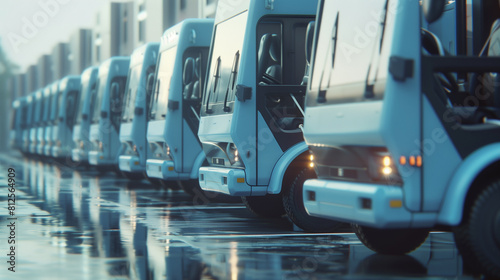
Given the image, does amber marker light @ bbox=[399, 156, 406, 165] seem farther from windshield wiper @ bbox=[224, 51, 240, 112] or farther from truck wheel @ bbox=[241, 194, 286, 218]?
truck wheel @ bbox=[241, 194, 286, 218]

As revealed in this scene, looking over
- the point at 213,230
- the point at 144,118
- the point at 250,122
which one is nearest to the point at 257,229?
the point at 213,230

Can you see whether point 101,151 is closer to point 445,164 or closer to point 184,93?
point 184,93

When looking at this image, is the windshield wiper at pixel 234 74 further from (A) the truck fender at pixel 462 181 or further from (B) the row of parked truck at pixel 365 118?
(A) the truck fender at pixel 462 181

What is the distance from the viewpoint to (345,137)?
8.30 m

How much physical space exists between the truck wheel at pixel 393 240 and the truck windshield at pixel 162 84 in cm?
786

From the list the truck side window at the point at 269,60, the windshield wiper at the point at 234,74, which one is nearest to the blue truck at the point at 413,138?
the truck side window at the point at 269,60

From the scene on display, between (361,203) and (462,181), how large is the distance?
807 millimetres

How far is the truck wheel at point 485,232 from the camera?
7.66 m

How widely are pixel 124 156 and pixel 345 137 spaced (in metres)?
12.3

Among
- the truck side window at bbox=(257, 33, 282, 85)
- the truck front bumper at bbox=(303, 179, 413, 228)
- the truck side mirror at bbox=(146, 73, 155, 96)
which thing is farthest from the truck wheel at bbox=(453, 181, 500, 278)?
the truck side mirror at bbox=(146, 73, 155, 96)

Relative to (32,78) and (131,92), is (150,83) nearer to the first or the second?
(131,92)

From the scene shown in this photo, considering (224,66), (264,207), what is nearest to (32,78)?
(264,207)

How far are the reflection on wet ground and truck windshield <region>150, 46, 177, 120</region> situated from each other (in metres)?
2.04

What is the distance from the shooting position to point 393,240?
916 cm
